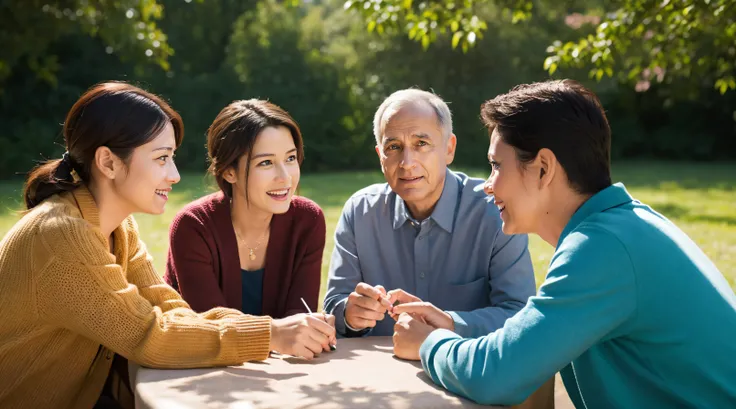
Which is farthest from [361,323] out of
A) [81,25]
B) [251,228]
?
[81,25]

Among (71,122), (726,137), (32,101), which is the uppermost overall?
(71,122)

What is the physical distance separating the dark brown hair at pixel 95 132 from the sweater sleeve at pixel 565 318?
5.42 ft

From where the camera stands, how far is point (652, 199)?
17.2 metres

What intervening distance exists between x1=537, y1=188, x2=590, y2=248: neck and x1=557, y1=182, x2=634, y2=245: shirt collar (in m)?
0.06

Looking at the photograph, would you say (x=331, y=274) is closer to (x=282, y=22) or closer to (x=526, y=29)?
(x=282, y=22)

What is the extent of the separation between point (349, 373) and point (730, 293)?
1.24 metres

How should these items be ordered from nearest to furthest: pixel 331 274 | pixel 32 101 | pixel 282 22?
pixel 331 274 → pixel 32 101 → pixel 282 22

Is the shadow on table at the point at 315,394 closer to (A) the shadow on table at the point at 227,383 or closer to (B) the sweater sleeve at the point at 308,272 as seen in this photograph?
(A) the shadow on table at the point at 227,383

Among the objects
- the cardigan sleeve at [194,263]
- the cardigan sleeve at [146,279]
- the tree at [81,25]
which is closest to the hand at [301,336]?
the cardigan sleeve at [146,279]

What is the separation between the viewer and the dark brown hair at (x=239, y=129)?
13.1ft

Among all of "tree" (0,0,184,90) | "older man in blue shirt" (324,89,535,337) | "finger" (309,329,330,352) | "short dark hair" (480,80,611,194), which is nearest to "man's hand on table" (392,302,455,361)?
"finger" (309,329,330,352)

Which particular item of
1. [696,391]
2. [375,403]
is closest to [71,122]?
[375,403]

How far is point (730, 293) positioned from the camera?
2494 millimetres

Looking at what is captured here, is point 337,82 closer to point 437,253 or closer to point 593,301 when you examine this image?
point 437,253
